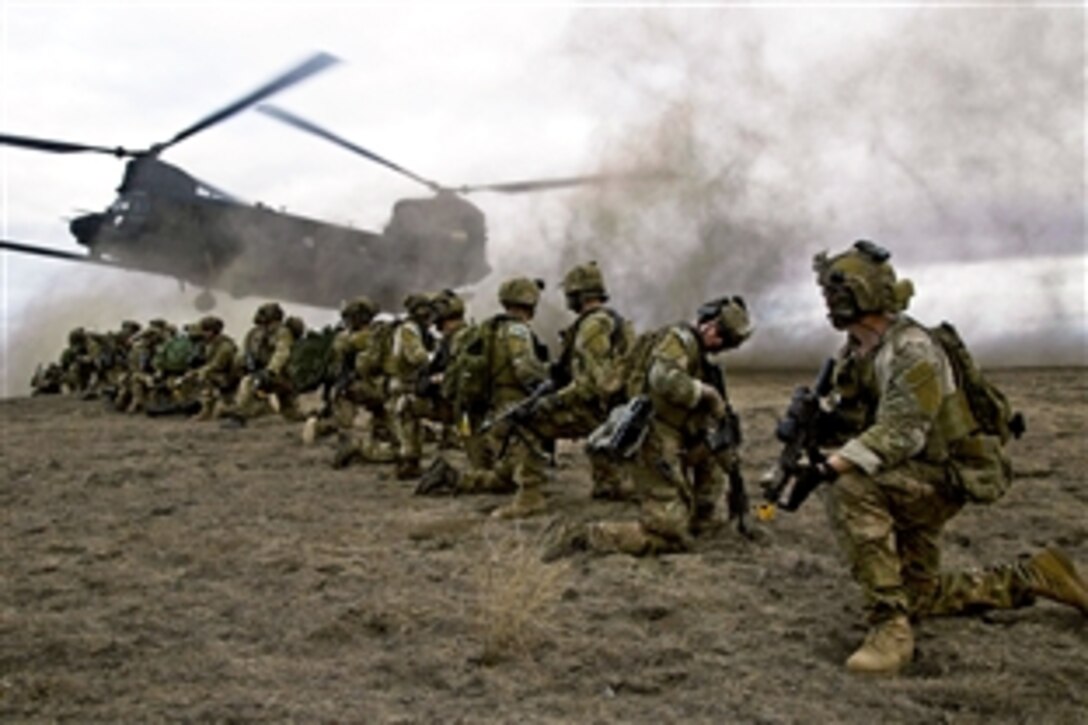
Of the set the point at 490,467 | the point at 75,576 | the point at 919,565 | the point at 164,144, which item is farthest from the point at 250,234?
the point at 919,565

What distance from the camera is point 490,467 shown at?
9117 mm

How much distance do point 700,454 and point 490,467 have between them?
299cm

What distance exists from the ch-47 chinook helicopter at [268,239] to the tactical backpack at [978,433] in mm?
15518

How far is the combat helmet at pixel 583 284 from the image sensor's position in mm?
7656

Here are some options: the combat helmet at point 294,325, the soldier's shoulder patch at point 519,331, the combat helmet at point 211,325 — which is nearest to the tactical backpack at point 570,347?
the soldier's shoulder patch at point 519,331

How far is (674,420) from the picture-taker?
6.25 meters

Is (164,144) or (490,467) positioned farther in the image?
(164,144)

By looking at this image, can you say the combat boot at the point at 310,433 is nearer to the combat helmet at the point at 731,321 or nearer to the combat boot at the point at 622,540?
the combat boot at the point at 622,540

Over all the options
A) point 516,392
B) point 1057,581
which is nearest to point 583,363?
point 516,392

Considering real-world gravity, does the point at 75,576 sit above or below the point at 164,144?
below

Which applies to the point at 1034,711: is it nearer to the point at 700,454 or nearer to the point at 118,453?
the point at 700,454

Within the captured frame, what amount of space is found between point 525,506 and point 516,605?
2903 millimetres

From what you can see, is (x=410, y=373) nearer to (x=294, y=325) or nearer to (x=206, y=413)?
(x=294, y=325)

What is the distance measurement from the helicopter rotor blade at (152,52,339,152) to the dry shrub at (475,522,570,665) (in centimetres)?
1507
